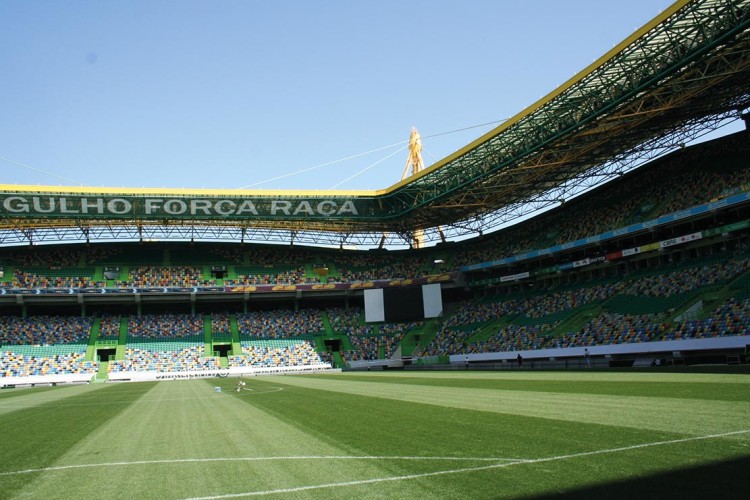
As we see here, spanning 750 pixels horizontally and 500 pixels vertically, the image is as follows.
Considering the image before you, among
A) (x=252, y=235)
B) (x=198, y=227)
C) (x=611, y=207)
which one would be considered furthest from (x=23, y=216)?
(x=611, y=207)

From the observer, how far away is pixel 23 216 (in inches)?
1980

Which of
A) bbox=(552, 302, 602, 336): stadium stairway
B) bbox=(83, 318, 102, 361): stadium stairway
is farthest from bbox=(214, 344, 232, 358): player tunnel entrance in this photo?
bbox=(552, 302, 602, 336): stadium stairway

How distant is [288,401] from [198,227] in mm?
A: 41179

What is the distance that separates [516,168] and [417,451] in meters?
36.5

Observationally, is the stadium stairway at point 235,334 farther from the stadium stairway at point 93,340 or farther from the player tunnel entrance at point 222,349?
the stadium stairway at point 93,340

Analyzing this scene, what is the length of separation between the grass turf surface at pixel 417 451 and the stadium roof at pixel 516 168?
1900 centimetres

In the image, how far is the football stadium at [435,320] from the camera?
855 cm

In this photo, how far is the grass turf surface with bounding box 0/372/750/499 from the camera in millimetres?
6919

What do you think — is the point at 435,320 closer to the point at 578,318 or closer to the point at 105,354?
the point at 578,318

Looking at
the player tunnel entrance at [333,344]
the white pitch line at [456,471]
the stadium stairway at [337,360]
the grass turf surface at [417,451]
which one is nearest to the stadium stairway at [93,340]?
the player tunnel entrance at [333,344]

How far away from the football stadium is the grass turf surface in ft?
0.26

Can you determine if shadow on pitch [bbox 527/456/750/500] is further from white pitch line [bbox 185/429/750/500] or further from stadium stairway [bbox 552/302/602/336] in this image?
stadium stairway [bbox 552/302/602/336]

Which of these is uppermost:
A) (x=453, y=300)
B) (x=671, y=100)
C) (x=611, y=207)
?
(x=671, y=100)

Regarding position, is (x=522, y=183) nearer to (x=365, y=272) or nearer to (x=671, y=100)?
(x=671, y=100)
